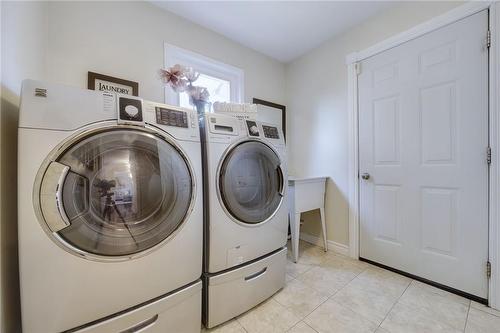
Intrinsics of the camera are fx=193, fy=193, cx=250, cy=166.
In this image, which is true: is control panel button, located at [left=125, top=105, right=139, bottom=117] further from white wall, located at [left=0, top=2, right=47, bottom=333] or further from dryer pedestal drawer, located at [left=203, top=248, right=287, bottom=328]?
dryer pedestal drawer, located at [left=203, top=248, right=287, bottom=328]

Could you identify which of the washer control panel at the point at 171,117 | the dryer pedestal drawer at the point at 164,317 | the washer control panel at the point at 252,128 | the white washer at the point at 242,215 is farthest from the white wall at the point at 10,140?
the washer control panel at the point at 252,128

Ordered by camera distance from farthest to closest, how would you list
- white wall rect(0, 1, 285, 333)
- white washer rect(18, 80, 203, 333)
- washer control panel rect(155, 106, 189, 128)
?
washer control panel rect(155, 106, 189, 128) → white wall rect(0, 1, 285, 333) → white washer rect(18, 80, 203, 333)

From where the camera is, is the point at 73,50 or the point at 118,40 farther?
the point at 118,40

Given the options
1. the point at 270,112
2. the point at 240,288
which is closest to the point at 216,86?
the point at 270,112

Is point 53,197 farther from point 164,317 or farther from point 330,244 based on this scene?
point 330,244

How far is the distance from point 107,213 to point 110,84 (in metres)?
1.10

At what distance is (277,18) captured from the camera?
174cm

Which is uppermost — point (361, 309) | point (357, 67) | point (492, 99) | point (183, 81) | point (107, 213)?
point (357, 67)

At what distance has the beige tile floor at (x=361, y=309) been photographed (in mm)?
1064

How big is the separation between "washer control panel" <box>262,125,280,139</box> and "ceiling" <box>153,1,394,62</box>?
1107 mm

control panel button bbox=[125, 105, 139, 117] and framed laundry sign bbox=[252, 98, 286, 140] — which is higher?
framed laundry sign bbox=[252, 98, 286, 140]

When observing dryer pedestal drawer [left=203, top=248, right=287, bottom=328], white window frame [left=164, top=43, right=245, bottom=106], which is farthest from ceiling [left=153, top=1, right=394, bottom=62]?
dryer pedestal drawer [left=203, top=248, right=287, bottom=328]

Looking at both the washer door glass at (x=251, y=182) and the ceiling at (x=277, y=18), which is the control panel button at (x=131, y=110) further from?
the ceiling at (x=277, y=18)

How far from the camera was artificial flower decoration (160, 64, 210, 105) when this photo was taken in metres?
1.25
